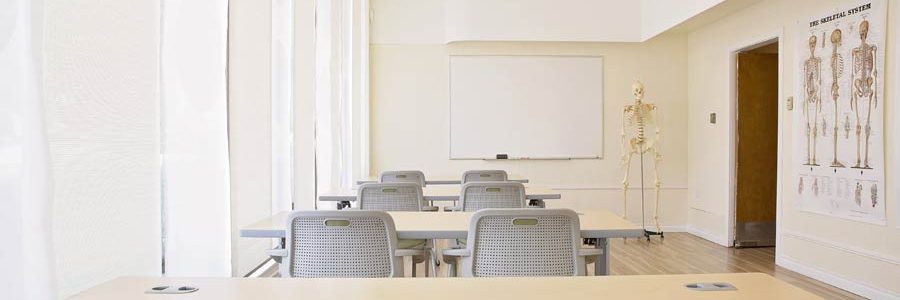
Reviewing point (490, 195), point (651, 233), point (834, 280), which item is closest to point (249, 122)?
point (490, 195)

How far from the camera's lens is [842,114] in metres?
6.12

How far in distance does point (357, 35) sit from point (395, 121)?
4.01 ft

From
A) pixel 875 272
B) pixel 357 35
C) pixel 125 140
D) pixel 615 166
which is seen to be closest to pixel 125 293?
pixel 125 140

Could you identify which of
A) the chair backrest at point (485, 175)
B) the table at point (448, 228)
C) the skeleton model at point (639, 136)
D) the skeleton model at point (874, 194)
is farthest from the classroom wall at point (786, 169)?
the table at point (448, 228)

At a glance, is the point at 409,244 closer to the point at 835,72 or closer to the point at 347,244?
the point at 347,244

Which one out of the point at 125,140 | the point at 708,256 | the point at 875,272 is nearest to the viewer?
the point at 125,140

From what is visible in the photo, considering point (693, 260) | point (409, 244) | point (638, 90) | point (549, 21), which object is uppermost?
point (549, 21)

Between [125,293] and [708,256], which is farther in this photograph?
[708,256]

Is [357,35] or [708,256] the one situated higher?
[357,35]

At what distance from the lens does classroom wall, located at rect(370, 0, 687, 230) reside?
9.88m

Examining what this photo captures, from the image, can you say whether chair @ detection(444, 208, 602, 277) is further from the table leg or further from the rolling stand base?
the rolling stand base

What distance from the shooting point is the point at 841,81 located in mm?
6156

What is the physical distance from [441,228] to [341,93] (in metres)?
4.99

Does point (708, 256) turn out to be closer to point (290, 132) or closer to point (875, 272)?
point (875, 272)
